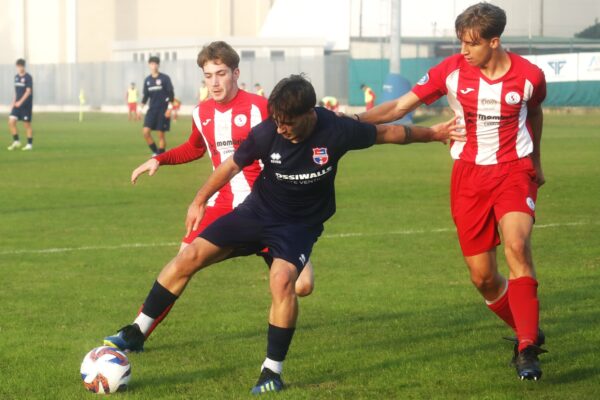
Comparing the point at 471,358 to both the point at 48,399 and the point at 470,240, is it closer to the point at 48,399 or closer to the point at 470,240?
the point at 470,240

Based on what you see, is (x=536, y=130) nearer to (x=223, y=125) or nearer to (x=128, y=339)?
(x=223, y=125)

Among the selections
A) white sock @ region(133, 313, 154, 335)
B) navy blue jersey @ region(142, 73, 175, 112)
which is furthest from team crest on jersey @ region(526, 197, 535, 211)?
navy blue jersey @ region(142, 73, 175, 112)

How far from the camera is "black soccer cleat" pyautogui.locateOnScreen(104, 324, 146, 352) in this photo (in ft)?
23.9

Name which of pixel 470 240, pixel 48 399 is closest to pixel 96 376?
pixel 48 399

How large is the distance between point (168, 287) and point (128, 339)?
1.44 feet

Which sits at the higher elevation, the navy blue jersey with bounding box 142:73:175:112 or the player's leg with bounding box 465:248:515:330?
the navy blue jersey with bounding box 142:73:175:112

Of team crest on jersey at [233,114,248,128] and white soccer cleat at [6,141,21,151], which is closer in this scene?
team crest on jersey at [233,114,248,128]

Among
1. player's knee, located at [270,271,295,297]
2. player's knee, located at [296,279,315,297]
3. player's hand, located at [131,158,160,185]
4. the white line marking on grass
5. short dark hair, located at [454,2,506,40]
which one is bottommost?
the white line marking on grass

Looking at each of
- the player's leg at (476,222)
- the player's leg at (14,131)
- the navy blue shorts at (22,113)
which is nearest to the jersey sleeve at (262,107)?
the player's leg at (476,222)

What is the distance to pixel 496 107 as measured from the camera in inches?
289

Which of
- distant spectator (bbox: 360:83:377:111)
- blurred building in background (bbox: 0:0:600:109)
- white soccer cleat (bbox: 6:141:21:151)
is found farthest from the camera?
blurred building in background (bbox: 0:0:600:109)

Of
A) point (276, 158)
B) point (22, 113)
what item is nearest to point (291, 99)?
point (276, 158)

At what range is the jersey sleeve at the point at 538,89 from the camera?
7328 mm

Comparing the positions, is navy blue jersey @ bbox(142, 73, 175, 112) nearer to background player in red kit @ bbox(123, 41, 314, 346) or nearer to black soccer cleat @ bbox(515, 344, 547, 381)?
background player in red kit @ bbox(123, 41, 314, 346)
